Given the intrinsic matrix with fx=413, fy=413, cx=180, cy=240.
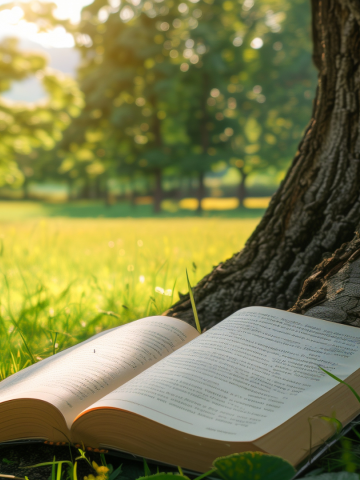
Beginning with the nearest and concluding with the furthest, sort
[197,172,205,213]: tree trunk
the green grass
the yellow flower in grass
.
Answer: the yellow flower in grass < the green grass < [197,172,205,213]: tree trunk

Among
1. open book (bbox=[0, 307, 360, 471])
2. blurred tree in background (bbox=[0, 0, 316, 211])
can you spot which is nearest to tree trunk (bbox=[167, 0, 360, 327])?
open book (bbox=[0, 307, 360, 471])

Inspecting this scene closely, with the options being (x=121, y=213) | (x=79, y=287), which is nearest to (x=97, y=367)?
(x=79, y=287)

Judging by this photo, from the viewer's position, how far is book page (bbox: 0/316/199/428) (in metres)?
0.88


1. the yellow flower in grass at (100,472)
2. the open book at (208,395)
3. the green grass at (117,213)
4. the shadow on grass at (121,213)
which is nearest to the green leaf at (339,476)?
the open book at (208,395)

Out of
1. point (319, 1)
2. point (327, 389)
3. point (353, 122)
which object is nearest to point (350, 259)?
point (327, 389)

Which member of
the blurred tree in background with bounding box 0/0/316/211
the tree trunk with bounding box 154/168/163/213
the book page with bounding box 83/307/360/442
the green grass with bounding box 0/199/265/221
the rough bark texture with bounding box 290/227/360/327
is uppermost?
the blurred tree in background with bounding box 0/0/316/211

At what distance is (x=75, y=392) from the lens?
89 cm

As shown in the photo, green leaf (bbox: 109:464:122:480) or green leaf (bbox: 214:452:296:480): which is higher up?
green leaf (bbox: 214:452:296:480)

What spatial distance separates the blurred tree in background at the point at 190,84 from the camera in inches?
656

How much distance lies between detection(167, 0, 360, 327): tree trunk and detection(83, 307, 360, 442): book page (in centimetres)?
62

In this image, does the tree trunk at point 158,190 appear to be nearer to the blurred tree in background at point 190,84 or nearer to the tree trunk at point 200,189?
the blurred tree in background at point 190,84

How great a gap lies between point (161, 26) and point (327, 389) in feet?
60.8

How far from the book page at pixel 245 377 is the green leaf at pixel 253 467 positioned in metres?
0.06

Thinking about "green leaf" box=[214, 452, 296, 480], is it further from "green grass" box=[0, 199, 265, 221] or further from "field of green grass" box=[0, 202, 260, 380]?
"green grass" box=[0, 199, 265, 221]
